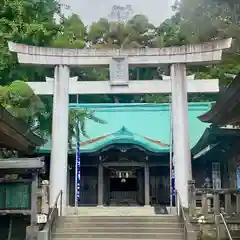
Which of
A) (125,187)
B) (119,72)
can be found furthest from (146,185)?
(119,72)

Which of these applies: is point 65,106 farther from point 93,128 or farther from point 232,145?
point 93,128

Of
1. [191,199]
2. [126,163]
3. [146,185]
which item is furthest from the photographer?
[126,163]

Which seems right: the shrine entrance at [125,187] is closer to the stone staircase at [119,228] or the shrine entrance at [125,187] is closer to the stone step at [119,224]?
the stone staircase at [119,228]

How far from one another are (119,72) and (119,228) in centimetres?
565

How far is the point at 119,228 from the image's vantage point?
13.6 metres

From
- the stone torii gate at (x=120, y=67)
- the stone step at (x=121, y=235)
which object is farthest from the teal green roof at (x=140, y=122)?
the stone step at (x=121, y=235)

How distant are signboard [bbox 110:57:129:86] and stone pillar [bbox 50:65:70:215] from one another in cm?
168

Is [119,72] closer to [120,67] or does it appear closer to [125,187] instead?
[120,67]

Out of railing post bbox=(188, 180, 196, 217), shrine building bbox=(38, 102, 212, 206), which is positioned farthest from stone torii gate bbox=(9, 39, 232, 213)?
shrine building bbox=(38, 102, 212, 206)

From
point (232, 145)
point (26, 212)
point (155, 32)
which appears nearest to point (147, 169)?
point (232, 145)

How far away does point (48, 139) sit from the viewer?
2061 centimetres

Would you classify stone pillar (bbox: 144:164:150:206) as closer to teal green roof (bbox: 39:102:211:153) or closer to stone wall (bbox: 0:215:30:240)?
teal green roof (bbox: 39:102:211:153)

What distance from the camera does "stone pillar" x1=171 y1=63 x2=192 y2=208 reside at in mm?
15031

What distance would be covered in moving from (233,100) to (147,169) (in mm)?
13930
